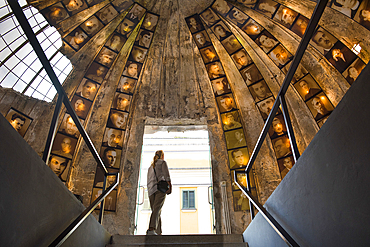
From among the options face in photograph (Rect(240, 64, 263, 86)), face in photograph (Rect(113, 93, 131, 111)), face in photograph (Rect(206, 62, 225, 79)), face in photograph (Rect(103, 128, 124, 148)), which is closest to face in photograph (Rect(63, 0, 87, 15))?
face in photograph (Rect(113, 93, 131, 111))

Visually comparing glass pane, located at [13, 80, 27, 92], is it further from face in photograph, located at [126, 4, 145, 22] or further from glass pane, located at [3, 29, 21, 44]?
face in photograph, located at [126, 4, 145, 22]

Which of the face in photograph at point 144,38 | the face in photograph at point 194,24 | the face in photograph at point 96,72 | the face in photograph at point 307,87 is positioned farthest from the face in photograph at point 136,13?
the face in photograph at point 307,87

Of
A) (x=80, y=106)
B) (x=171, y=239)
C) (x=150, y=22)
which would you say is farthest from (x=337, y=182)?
(x=150, y=22)

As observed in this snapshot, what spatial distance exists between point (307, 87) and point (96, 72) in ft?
22.4

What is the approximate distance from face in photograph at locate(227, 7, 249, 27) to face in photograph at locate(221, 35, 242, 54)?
20.1 inches

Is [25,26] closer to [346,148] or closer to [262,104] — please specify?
[346,148]

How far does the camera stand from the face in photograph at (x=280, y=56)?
8320 millimetres

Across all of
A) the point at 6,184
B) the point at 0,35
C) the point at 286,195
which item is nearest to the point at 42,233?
the point at 6,184

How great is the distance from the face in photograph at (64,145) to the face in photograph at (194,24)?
5.53m

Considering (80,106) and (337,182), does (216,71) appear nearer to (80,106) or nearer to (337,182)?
(80,106)

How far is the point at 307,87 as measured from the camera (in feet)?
26.5

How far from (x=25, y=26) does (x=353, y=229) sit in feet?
7.87

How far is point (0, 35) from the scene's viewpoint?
22.7 ft

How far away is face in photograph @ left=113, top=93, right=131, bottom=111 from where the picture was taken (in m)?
8.93
